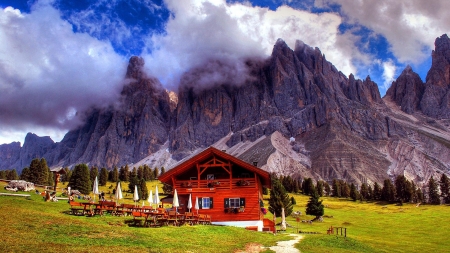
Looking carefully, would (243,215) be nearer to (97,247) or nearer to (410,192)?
(97,247)

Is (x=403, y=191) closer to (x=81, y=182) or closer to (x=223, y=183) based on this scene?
(x=81, y=182)

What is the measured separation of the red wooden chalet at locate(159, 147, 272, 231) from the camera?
40.2 metres

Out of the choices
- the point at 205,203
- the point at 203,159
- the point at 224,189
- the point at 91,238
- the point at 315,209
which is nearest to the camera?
the point at 91,238

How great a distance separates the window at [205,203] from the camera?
41.0 metres

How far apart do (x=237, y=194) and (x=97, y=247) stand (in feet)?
86.7

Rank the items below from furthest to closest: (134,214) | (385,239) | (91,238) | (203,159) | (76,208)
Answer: (385,239)
(203,159)
(76,208)
(134,214)
(91,238)

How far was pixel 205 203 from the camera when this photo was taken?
41156mm

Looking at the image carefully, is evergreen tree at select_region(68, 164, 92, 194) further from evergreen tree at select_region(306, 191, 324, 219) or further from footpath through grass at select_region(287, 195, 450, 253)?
evergreen tree at select_region(306, 191, 324, 219)

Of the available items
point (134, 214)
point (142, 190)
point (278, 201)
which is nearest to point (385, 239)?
point (278, 201)

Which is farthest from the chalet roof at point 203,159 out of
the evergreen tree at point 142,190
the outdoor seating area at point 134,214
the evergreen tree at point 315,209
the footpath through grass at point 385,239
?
the evergreen tree at point 142,190

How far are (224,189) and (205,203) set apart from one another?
8.72 feet

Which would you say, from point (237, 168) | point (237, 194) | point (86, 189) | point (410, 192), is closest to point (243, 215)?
point (237, 194)

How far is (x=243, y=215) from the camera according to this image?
40.4 metres

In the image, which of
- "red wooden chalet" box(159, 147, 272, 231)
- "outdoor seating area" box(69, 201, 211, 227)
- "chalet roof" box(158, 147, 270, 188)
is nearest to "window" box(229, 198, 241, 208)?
"red wooden chalet" box(159, 147, 272, 231)
